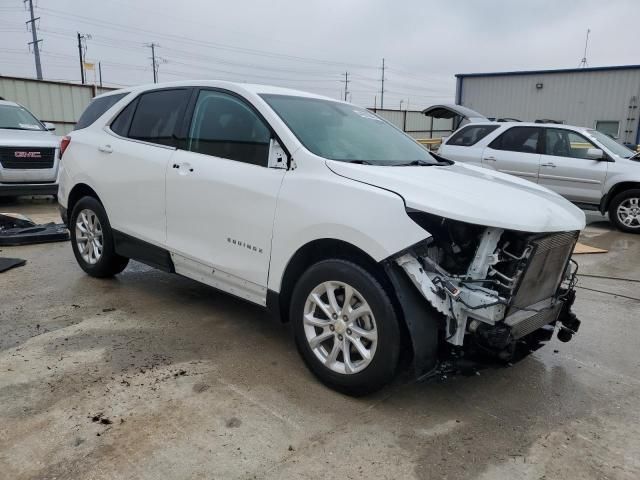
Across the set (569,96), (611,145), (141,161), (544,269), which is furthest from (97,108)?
(569,96)

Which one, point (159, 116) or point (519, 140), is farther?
point (519, 140)

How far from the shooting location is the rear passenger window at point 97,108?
5.02 m

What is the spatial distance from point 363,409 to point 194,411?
0.96 metres

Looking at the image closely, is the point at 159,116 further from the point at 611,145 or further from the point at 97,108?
the point at 611,145

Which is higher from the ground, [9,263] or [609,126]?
[609,126]

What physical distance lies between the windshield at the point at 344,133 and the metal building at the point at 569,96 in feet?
59.0

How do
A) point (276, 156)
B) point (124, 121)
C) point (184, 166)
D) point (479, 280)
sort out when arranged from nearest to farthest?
point (479, 280), point (276, 156), point (184, 166), point (124, 121)

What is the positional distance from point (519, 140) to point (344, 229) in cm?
812

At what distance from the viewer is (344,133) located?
385 centimetres

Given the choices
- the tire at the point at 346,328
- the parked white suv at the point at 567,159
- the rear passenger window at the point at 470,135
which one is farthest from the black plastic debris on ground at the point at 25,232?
the rear passenger window at the point at 470,135

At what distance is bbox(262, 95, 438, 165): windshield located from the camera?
140 inches

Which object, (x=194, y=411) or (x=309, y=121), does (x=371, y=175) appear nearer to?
(x=309, y=121)

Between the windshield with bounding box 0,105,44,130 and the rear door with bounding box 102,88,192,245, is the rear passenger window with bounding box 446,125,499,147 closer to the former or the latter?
the rear door with bounding box 102,88,192,245

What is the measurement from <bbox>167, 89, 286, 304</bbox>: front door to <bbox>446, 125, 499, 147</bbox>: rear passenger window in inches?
294
